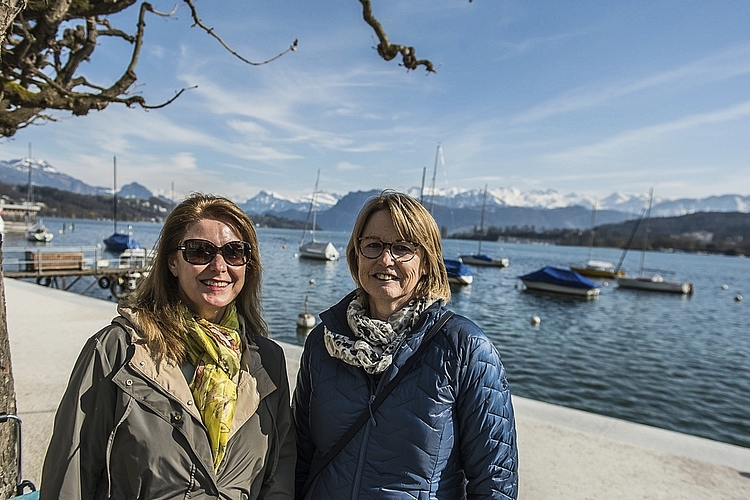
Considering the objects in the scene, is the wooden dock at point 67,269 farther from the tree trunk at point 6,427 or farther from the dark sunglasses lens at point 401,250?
the dark sunglasses lens at point 401,250

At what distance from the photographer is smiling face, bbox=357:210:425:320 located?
72.9 inches

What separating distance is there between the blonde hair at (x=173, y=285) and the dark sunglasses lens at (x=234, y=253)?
67mm

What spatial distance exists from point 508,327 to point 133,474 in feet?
59.8

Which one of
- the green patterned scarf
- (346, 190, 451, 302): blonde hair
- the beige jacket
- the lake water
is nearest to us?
the beige jacket

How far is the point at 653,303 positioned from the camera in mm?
29906

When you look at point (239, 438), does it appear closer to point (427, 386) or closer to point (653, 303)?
point (427, 386)

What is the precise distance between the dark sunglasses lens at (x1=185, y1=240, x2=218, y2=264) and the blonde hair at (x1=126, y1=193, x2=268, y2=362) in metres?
0.07

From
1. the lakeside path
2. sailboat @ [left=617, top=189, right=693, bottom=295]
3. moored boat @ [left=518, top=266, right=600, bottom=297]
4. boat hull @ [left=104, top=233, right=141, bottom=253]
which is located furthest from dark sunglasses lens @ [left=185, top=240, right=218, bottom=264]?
boat hull @ [left=104, top=233, right=141, bottom=253]

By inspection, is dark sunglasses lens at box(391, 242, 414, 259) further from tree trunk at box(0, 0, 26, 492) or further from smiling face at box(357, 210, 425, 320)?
tree trunk at box(0, 0, 26, 492)

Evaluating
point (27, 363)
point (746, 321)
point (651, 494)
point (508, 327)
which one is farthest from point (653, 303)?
point (27, 363)

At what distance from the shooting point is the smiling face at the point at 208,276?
1795mm

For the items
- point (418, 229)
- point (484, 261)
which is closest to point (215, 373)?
point (418, 229)

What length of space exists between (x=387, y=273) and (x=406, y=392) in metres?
0.48

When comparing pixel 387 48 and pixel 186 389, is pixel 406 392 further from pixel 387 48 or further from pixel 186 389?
pixel 387 48
